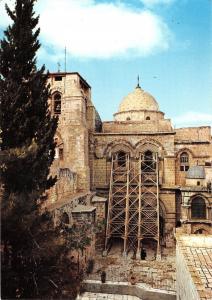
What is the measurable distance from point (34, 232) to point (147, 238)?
13.6 metres

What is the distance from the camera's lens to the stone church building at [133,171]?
63.8ft

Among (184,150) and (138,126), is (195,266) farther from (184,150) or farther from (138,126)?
(138,126)

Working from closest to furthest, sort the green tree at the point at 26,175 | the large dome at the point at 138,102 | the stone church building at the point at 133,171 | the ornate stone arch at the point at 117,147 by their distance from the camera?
the green tree at the point at 26,175 → the stone church building at the point at 133,171 → the ornate stone arch at the point at 117,147 → the large dome at the point at 138,102

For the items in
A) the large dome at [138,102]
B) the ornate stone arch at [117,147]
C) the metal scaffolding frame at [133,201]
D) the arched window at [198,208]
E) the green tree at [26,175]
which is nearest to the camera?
the green tree at [26,175]

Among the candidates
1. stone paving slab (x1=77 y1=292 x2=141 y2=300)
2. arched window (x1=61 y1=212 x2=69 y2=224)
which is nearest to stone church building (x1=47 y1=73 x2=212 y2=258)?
arched window (x1=61 y1=212 x2=69 y2=224)

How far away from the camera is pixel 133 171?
22.0 metres

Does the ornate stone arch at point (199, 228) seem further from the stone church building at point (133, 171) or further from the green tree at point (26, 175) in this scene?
the green tree at point (26, 175)

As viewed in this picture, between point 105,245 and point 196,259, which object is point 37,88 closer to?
point 196,259

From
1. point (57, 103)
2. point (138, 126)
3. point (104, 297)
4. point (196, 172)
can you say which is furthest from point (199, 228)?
point (57, 103)

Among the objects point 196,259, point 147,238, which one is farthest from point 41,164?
point 147,238

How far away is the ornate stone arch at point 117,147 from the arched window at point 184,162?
4.09m

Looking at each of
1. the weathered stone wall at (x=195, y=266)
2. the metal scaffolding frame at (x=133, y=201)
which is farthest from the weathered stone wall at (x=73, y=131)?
the weathered stone wall at (x=195, y=266)

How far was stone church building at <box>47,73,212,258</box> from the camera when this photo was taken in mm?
19438

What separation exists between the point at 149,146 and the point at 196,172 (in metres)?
3.77
